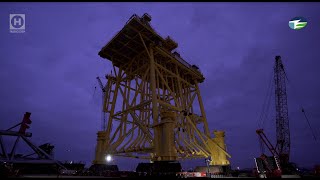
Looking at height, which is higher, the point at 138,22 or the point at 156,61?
the point at 138,22

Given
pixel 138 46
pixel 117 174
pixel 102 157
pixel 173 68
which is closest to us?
pixel 117 174

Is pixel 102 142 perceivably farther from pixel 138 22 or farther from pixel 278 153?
pixel 278 153

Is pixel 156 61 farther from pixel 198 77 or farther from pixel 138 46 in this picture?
pixel 198 77

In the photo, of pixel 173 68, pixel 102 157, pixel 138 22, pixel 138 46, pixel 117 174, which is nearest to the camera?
pixel 117 174

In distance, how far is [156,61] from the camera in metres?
43.8

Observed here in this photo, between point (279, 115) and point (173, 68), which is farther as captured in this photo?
point (279, 115)

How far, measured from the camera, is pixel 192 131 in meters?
46.7

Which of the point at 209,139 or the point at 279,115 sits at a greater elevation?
the point at 279,115

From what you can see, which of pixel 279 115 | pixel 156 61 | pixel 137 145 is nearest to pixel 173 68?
pixel 156 61

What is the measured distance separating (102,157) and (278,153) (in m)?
67.3

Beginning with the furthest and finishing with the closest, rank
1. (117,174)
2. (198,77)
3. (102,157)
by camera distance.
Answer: (198,77), (102,157), (117,174)

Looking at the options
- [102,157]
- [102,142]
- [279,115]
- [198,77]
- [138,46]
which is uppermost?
[138,46]

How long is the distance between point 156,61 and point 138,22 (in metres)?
9.12

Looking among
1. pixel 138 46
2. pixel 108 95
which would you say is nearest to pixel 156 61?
pixel 138 46
